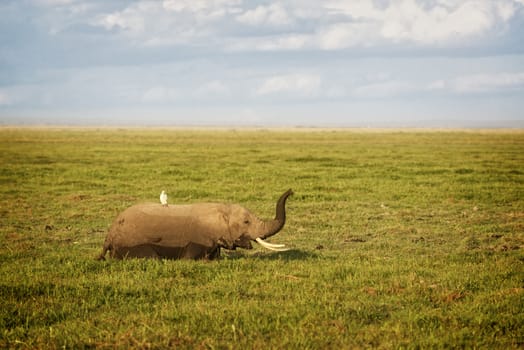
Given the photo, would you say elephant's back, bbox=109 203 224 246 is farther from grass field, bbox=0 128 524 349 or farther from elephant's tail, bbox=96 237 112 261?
grass field, bbox=0 128 524 349

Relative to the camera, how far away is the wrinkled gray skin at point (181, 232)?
37.8 ft

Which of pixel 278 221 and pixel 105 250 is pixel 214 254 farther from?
pixel 105 250

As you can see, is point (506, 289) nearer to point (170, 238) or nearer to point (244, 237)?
point (244, 237)

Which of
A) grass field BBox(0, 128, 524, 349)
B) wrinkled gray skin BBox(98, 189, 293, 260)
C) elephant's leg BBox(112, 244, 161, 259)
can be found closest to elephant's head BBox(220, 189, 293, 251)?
wrinkled gray skin BBox(98, 189, 293, 260)

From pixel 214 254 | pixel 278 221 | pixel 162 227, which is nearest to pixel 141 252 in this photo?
pixel 162 227

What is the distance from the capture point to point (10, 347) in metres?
7.29

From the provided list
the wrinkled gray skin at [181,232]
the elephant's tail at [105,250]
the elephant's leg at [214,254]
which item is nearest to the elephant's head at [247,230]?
the wrinkled gray skin at [181,232]

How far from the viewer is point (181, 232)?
11.5m

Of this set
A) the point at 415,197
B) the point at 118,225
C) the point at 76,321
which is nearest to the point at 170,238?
the point at 118,225

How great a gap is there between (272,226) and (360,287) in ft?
7.53

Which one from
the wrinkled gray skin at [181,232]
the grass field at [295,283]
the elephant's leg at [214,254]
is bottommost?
the grass field at [295,283]

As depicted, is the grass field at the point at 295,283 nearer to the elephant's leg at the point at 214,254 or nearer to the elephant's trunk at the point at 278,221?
the elephant's leg at the point at 214,254

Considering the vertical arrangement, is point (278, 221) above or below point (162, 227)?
above

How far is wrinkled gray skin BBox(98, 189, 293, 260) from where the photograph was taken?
37.8ft
